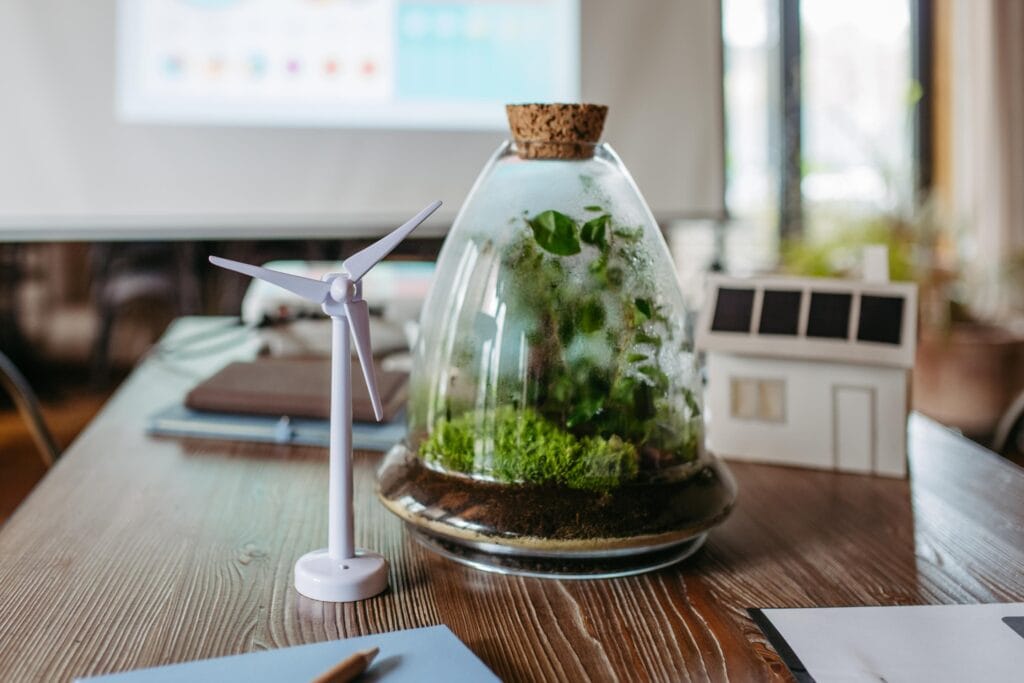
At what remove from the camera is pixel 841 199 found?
3.22 metres

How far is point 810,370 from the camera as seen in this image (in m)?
0.82

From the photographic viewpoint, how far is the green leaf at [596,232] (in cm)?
58

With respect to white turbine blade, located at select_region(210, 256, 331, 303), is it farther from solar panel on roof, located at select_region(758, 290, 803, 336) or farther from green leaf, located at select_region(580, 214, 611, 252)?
solar panel on roof, located at select_region(758, 290, 803, 336)

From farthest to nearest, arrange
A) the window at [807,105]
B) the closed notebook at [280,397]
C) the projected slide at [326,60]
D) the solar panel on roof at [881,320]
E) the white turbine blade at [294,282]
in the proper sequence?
1. the window at [807,105]
2. the projected slide at [326,60]
3. the closed notebook at [280,397]
4. the solar panel on roof at [881,320]
5. the white turbine blade at [294,282]

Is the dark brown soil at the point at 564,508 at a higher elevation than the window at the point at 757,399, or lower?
lower

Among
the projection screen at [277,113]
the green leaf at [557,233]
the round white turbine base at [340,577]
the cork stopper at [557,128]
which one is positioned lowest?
the round white turbine base at [340,577]

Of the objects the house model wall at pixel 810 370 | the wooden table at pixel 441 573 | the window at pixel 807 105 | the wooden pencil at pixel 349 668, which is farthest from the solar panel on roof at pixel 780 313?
the window at pixel 807 105

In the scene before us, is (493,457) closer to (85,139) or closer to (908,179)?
(85,139)

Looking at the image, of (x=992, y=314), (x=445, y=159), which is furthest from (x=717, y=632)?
(x=992, y=314)

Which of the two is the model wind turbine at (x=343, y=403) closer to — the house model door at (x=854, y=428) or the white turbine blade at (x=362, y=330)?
the white turbine blade at (x=362, y=330)

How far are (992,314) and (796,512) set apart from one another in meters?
2.61

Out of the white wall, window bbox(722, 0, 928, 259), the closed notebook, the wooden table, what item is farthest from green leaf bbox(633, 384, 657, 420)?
window bbox(722, 0, 928, 259)

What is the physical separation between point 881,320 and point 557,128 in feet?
1.20

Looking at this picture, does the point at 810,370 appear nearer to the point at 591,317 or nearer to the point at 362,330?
the point at 591,317
